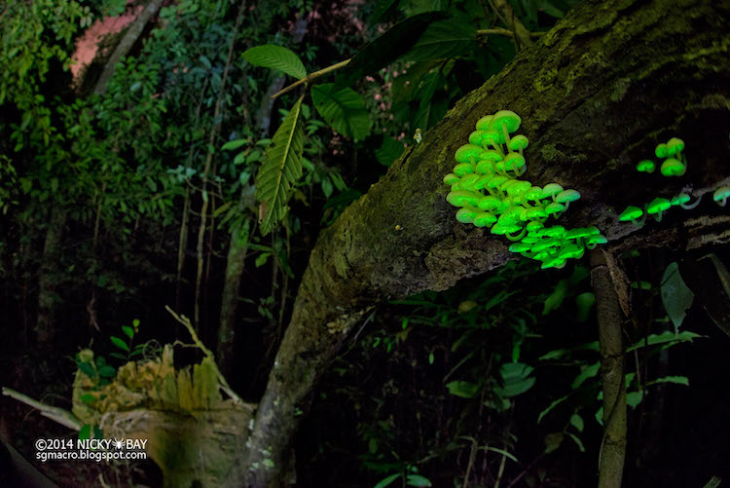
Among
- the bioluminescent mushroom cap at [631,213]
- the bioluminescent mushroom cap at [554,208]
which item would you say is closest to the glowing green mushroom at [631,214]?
the bioluminescent mushroom cap at [631,213]

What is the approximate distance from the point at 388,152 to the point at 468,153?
2.31ft

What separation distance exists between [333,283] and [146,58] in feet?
6.60

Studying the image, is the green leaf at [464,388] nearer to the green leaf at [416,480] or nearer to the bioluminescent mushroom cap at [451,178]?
the green leaf at [416,480]

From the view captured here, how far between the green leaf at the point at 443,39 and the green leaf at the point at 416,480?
1.80 meters

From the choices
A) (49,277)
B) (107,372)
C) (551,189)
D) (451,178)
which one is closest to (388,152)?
(451,178)

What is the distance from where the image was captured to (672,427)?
1.68m

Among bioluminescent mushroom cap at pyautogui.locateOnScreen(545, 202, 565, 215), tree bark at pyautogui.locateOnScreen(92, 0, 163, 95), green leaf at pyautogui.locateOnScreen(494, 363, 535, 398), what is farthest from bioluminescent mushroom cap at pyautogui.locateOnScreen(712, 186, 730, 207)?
tree bark at pyautogui.locateOnScreen(92, 0, 163, 95)

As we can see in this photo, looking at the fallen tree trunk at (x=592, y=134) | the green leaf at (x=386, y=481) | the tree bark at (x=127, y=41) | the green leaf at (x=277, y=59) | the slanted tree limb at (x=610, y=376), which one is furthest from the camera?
the tree bark at (x=127, y=41)

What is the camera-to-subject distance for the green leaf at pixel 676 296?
88 cm

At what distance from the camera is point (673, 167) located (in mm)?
517

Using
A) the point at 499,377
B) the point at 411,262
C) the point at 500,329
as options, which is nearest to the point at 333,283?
the point at 411,262

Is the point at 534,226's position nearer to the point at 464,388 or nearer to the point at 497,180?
the point at 497,180

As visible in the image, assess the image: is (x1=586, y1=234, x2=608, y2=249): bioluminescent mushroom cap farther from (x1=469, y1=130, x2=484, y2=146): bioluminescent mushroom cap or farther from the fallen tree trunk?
(x1=469, y1=130, x2=484, y2=146): bioluminescent mushroom cap

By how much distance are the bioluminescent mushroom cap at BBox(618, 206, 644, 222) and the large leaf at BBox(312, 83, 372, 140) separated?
730 mm
